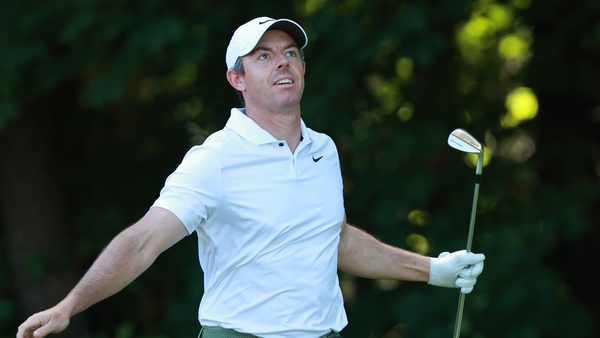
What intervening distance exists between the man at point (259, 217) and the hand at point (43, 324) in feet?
0.63

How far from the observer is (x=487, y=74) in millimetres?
7660

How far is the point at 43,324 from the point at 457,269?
5.57 ft

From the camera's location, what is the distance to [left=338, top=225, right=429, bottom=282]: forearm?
10.7ft

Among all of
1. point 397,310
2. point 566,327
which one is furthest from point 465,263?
point 566,327

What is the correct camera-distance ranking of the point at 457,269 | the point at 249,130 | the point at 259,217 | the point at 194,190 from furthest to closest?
the point at 457,269
the point at 249,130
the point at 259,217
the point at 194,190

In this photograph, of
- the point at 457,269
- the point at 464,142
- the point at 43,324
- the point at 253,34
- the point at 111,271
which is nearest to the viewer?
the point at 43,324

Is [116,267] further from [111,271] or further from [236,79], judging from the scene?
[236,79]

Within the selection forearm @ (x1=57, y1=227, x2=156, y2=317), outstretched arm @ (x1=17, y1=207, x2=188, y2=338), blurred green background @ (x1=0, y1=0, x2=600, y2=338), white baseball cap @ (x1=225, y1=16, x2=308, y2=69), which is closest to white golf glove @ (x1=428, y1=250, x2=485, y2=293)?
white baseball cap @ (x1=225, y1=16, x2=308, y2=69)

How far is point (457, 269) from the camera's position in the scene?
3.30 metres

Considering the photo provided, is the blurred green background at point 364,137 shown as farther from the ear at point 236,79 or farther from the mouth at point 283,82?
the mouth at point 283,82

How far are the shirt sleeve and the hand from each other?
1.58 feet

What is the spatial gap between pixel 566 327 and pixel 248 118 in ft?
14.8

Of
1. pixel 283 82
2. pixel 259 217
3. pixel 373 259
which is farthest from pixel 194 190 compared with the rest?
pixel 373 259

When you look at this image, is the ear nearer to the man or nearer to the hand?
the man
